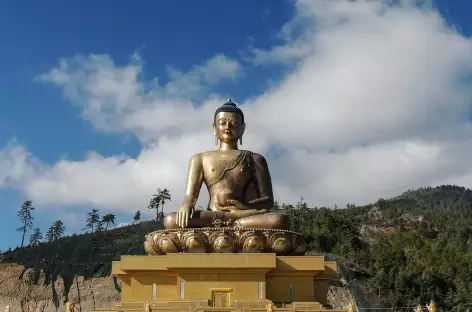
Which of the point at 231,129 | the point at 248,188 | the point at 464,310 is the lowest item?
the point at 464,310

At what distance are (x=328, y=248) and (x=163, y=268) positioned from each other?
26.4 m

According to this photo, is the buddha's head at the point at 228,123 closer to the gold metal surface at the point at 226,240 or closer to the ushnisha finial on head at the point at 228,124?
the ushnisha finial on head at the point at 228,124

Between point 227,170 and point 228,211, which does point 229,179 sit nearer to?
point 227,170


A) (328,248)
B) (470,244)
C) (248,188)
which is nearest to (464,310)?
(328,248)

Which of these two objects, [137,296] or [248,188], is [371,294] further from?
[137,296]

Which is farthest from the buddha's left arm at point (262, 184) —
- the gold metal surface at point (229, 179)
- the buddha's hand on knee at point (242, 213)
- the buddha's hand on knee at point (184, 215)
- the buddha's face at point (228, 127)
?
the buddha's hand on knee at point (184, 215)

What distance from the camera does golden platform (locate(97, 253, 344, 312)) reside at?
424 inches

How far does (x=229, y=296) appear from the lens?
35.6 ft

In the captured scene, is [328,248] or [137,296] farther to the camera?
[328,248]

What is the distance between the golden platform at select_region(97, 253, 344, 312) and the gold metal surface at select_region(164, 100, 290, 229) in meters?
1.19

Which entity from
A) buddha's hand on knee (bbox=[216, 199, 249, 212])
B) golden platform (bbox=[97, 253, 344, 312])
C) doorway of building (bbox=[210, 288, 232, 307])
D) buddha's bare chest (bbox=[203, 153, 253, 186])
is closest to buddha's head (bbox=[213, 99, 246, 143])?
buddha's bare chest (bbox=[203, 153, 253, 186])

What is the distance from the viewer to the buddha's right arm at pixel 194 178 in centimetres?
Answer: 1309

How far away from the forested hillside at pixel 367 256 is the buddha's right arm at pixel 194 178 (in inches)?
741

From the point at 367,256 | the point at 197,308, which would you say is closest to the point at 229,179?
the point at 197,308
